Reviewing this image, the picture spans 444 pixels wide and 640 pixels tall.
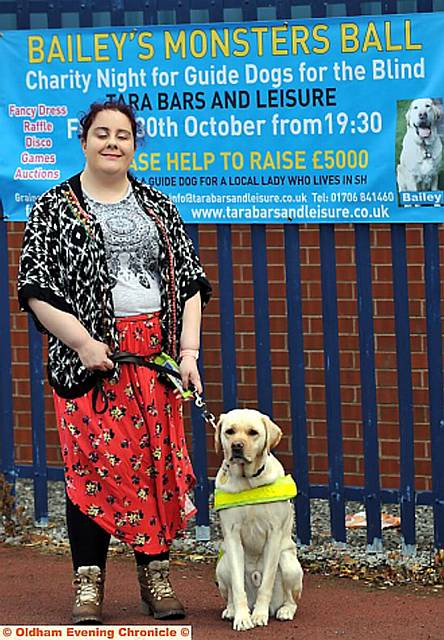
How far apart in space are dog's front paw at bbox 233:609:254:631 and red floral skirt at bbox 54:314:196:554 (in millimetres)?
409

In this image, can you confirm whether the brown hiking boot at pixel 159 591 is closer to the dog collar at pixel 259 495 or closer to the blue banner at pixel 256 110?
the dog collar at pixel 259 495

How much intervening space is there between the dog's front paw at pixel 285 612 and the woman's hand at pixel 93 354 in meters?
1.25

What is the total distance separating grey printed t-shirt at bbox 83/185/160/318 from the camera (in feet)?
18.6

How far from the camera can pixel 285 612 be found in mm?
5934

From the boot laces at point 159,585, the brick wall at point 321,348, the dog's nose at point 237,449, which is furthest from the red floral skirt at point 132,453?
the brick wall at point 321,348

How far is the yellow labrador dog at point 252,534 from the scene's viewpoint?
18.9 ft

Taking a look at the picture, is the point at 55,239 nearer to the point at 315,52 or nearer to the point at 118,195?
the point at 118,195

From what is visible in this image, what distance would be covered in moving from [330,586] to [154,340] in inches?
58.8

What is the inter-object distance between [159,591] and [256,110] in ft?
7.07

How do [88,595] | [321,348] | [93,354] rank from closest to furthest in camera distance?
[93,354]
[88,595]
[321,348]

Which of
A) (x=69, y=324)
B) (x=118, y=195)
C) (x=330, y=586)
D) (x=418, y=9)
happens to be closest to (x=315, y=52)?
(x=418, y=9)

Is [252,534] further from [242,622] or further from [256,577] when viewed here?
[242,622]

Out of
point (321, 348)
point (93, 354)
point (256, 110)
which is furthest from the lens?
point (321, 348)

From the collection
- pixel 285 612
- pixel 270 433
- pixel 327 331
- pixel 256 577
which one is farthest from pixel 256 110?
Answer: pixel 285 612
